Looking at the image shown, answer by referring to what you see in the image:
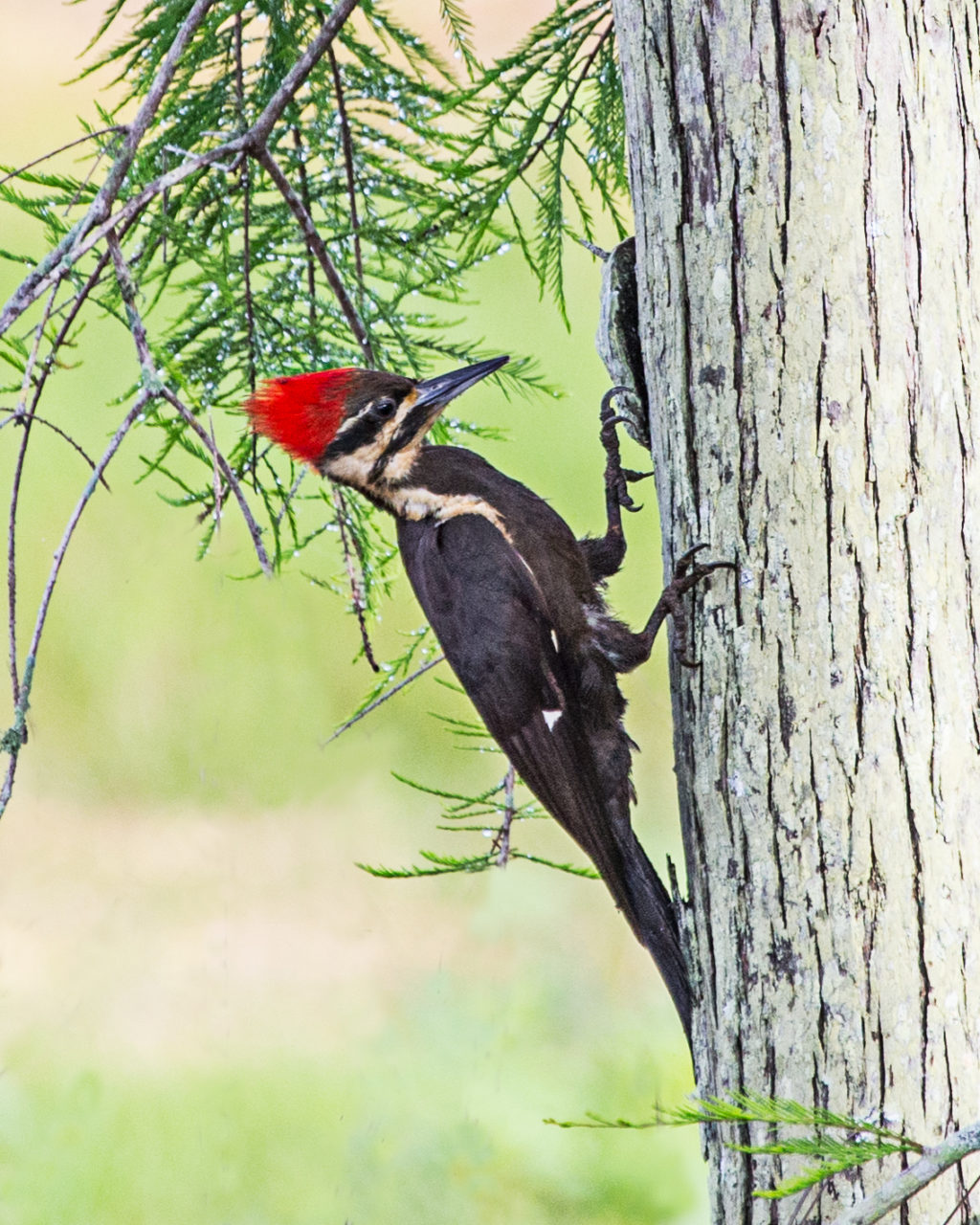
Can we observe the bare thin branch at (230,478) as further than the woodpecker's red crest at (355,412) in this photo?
No

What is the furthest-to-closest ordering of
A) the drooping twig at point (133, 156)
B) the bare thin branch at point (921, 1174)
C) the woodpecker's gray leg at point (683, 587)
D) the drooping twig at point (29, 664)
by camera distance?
the woodpecker's gray leg at point (683, 587)
the drooping twig at point (133, 156)
the drooping twig at point (29, 664)
the bare thin branch at point (921, 1174)

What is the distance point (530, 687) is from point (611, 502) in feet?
1.39

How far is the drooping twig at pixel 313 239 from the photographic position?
1986mm

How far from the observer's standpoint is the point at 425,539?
7.09ft

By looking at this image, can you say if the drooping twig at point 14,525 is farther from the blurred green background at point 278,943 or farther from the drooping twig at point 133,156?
the blurred green background at point 278,943

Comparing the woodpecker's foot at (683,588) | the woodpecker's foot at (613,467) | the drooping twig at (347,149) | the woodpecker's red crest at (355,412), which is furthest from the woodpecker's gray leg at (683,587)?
the drooping twig at (347,149)

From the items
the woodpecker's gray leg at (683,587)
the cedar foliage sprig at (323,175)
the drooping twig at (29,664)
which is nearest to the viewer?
the drooping twig at (29,664)

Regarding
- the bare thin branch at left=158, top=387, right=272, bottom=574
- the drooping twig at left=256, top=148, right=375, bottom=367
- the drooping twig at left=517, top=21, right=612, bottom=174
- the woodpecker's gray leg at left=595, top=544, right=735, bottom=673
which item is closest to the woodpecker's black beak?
the drooping twig at left=256, top=148, right=375, bottom=367

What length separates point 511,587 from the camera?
206cm

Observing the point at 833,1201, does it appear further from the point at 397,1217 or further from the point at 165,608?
the point at 165,608

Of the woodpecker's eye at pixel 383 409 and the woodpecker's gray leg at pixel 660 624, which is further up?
the woodpecker's eye at pixel 383 409

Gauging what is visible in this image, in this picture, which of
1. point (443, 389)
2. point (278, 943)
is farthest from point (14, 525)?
point (278, 943)

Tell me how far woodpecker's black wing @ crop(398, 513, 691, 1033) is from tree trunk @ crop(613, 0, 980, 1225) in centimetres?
43

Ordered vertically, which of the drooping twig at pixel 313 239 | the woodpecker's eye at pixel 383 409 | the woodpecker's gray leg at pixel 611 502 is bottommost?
the woodpecker's gray leg at pixel 611 502
